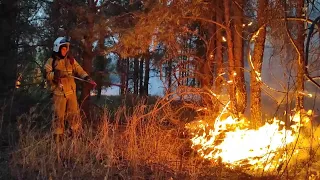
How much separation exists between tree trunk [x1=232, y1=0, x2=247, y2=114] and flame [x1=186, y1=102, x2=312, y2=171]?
101 cm

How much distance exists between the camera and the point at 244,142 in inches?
267

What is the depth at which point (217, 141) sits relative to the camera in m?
6.97

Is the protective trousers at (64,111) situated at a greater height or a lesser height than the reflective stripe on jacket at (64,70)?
lesser

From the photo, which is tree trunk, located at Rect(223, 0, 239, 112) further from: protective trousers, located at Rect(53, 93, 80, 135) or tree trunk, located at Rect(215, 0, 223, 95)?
protective trousers, located at Rect(53, 93, 80, 135)

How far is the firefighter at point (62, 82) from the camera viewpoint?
25.9 feet

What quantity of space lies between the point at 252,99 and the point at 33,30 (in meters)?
6.92

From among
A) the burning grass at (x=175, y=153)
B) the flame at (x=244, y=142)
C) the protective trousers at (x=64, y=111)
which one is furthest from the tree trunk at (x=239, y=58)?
the protective trousers at (x=64, y=111)

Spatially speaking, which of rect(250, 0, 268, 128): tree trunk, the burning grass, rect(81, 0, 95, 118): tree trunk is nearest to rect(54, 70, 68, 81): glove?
the burning grass

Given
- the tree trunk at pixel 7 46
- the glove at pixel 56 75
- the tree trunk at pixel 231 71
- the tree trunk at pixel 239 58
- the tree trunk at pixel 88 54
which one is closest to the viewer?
the glove at pixel 56 75

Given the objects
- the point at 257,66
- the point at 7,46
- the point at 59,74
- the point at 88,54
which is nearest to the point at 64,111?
the point at 59,74

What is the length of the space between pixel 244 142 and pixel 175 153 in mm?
1095

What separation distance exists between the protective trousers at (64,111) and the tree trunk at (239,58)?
3.04 m

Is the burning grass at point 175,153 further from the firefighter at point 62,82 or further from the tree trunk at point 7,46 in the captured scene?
the tree trunk at point 7,46

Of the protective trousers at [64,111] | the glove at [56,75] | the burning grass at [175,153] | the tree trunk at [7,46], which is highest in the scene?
the tree trunk at [7,46]
